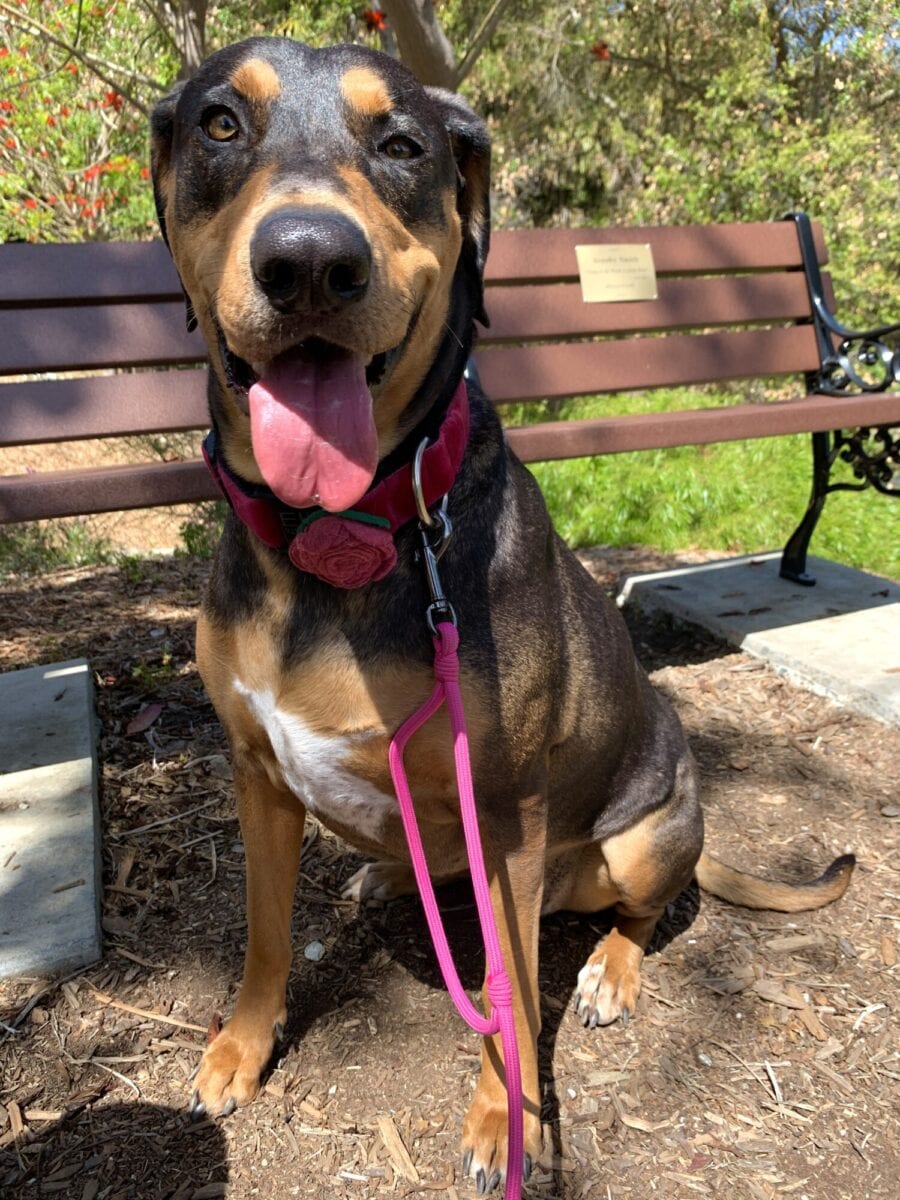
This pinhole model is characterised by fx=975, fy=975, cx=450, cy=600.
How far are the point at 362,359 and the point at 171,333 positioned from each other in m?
2.08

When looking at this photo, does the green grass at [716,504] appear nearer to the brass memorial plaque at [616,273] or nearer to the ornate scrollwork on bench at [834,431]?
the ornate scrollwork on bench at [834,431]

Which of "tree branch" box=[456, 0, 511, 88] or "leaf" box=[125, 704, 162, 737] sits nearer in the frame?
"leaf" box=[125, 704, 162, 737]

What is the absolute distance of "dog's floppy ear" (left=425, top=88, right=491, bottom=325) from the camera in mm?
1986

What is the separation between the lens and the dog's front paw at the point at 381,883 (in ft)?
8.67

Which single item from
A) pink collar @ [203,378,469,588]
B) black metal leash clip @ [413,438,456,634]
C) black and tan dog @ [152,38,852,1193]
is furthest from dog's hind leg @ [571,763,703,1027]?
pink collar @ [203,378,469,588]

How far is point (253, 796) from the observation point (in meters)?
2.06

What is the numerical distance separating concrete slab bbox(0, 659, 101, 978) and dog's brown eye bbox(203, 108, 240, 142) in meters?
1.80

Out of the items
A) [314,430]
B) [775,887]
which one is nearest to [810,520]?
[775,887]

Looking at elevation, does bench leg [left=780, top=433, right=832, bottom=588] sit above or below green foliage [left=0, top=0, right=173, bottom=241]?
below

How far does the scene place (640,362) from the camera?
4281mm

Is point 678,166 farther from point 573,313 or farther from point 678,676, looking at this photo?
point 678,676

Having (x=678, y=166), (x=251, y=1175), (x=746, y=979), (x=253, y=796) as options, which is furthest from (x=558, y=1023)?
(x=678, y=166)

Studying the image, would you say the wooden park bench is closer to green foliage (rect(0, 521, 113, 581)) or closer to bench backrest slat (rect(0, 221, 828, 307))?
bench backrest slat (rect(0, 221, 828, 307))

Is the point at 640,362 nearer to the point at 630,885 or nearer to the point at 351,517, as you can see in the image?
the point at 630,885
